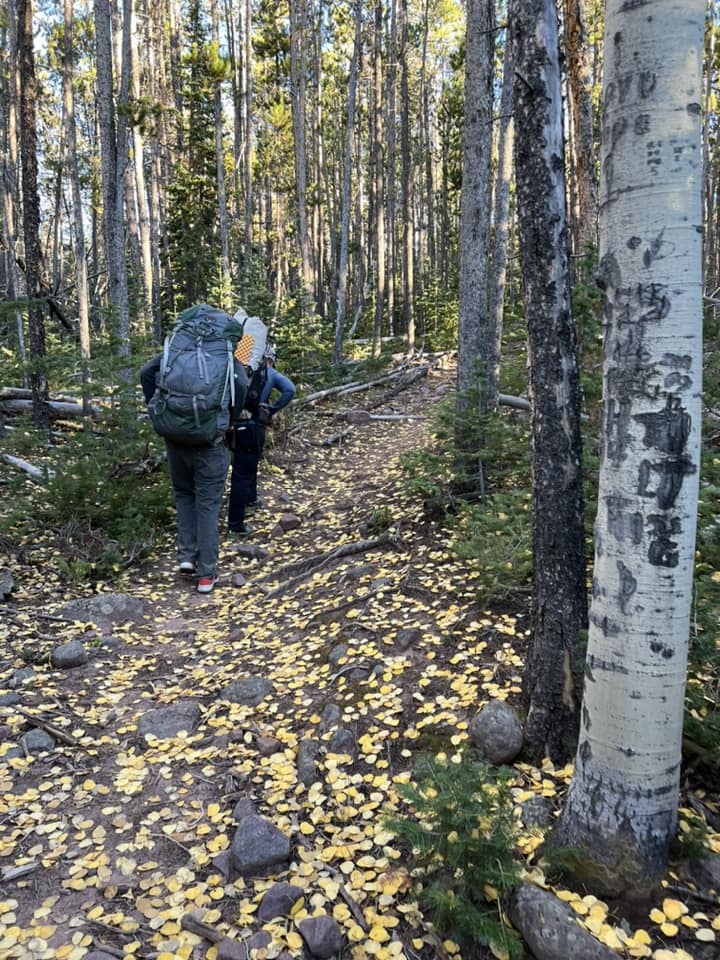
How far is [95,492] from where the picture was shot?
597 centimetres

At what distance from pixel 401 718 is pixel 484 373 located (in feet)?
10.6

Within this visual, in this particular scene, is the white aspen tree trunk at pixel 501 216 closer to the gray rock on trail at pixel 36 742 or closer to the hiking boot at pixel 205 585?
Answer: the hiking boot at pixel 205 585

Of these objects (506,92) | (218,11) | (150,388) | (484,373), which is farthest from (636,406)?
(218,11)

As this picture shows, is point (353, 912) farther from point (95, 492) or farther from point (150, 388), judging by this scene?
point (95, 492)

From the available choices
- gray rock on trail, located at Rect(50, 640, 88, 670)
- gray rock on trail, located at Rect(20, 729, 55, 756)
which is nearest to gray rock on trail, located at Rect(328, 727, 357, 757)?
gray rock on trail, located at Rect(20, 729, 55, 756)

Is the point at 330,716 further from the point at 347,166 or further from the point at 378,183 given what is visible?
the point at 378,183

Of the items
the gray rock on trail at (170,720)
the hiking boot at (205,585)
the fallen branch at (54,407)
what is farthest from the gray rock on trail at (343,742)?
the fallen branch at (54,407)

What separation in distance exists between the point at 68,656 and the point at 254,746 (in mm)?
1551

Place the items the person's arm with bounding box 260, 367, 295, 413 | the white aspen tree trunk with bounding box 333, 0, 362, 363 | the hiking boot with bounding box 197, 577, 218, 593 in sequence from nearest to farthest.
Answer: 1. the hiking boot with bounding box 197, 577, 218, 593
2. the person's arm with bounding box 260, 367, 295, 413
3. the white aspen tree trunk with bounding box 333, 0, 362, 363

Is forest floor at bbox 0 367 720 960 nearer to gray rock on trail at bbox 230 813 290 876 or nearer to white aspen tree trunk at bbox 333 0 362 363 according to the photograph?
gray rock on trail at bbox 230 813 290 876

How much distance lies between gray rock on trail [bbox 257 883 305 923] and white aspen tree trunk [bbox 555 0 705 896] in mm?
1053

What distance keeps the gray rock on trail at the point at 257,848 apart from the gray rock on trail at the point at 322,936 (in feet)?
1.14

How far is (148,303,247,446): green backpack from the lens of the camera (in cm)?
490

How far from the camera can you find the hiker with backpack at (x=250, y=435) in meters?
6.36
